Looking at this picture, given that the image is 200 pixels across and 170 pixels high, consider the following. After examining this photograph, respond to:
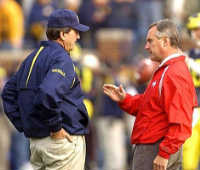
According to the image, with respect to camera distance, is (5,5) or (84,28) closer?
(84,28)

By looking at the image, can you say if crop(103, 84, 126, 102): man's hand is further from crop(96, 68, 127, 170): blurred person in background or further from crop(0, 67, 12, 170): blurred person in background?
crop(0, 67, 12, 170): blurred person in background

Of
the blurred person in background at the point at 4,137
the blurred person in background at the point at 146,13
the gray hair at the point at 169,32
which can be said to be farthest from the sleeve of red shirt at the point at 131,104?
the blurred person in background at the point at 146,13

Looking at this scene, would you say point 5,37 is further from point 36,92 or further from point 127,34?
point 36,92

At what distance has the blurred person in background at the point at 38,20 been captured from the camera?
14219mm

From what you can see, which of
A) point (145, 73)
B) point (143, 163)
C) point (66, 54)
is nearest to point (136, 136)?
point (143, 163)

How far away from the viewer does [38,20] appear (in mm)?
14359

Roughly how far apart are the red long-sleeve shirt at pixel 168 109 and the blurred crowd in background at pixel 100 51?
15.2 ft

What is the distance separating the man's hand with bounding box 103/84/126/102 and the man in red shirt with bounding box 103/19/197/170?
17.0 inches

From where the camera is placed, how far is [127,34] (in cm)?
1437

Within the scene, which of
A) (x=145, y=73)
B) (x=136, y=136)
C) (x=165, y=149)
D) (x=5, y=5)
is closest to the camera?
(x=165, y=149)

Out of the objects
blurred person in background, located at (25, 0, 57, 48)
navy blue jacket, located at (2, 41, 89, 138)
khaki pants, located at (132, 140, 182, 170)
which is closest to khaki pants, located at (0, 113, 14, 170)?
blurred person in background, located at (25, 0, 57, 48)

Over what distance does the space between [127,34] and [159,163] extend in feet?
26.9

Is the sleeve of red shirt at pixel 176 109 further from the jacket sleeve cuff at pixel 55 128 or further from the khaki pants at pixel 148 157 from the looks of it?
the jacket sleeve cuff at pixel 55 128

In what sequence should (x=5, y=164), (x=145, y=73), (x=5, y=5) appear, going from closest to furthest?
1. (x=145, y=73)
2. (x=5, y=164)
3. (x=5, y=5)
